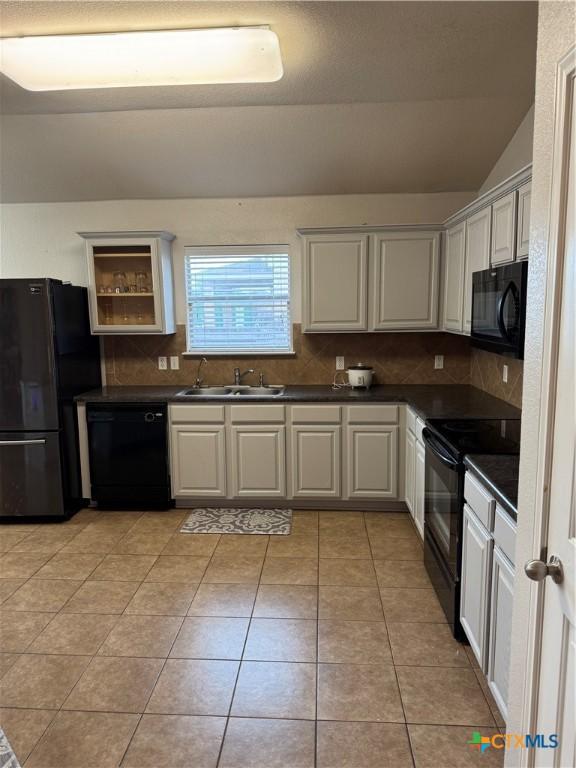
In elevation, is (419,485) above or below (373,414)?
below

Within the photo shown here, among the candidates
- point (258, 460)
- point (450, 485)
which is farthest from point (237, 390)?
point (450, 485)

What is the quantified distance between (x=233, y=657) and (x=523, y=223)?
2456 mm

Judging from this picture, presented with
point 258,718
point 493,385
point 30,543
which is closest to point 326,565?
point 258,718

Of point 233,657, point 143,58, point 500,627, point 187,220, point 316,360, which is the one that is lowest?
point 233,657

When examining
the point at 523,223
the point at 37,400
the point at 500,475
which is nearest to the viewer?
the point at 500,475

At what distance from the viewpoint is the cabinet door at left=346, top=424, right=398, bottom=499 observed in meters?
3.83

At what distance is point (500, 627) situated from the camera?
6.03 feet

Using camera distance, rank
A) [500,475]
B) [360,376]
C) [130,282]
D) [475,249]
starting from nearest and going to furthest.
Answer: [500,475] → [475,249] → [360,376] → [130,282]

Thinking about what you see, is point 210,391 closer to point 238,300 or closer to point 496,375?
point 238,300

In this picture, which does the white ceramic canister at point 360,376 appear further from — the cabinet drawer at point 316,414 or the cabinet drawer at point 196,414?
the cabinet drawer at point 196,414

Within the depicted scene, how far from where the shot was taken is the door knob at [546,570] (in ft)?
3.81

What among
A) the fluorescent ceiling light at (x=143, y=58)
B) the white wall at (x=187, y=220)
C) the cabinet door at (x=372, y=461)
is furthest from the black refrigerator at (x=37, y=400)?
the cabinet door at (x=372, y=461)

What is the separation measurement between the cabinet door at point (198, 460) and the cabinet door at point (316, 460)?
0.58 m

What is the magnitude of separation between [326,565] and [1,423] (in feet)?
8.42
